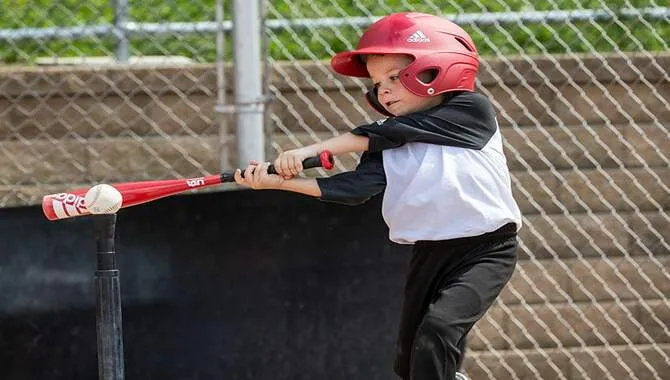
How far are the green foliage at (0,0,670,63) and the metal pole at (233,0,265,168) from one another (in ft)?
2.33

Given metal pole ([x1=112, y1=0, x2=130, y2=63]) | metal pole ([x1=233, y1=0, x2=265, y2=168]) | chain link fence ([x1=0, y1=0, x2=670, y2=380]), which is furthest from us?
metal pole ([x1=112, y1=0, x2=130, y2=63])

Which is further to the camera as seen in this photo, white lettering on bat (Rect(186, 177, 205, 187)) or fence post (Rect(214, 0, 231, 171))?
fence post (Rect(214, 0, 231, 171))

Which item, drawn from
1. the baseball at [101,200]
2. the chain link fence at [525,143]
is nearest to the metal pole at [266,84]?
the chain link fence at [525,143]

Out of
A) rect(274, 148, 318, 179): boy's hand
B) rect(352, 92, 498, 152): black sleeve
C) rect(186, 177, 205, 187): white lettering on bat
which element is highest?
rect(352, 92, 498, 152): black sleeve

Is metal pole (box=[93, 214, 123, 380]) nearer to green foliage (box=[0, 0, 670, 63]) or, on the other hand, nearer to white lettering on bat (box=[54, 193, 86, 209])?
white lettering on bat (box=[54, 193, 86, 209])

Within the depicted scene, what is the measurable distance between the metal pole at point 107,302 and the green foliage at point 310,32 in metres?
2.04

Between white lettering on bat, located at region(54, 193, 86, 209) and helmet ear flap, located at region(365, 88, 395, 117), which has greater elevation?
helmet ear flap, located at region(365, 88, 395, 117)

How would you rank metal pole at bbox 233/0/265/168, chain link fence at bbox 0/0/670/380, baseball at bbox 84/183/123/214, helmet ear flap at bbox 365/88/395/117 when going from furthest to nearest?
1. chain link fence at bbox 0/0/670/380
2. metal pole at bbox 233/0/265/168
3. helmet ear flap at bbox 365/88/395/117
4. baseball at bbox 84/183/123/214

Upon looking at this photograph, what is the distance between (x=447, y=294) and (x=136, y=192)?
1.00 meters

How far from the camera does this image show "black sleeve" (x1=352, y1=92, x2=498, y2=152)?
3.75m

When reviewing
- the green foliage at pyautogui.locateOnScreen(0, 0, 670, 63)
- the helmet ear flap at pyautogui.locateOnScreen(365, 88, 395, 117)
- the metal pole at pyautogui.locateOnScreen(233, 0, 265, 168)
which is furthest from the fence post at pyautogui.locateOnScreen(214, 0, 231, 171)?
the helmet ear flap at pyautogui.locateOnScreen(365, 88, 395, 117)

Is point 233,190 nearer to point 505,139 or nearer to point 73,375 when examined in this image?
point 73,375

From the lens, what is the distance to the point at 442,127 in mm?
3771

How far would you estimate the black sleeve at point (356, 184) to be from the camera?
3.70 m
